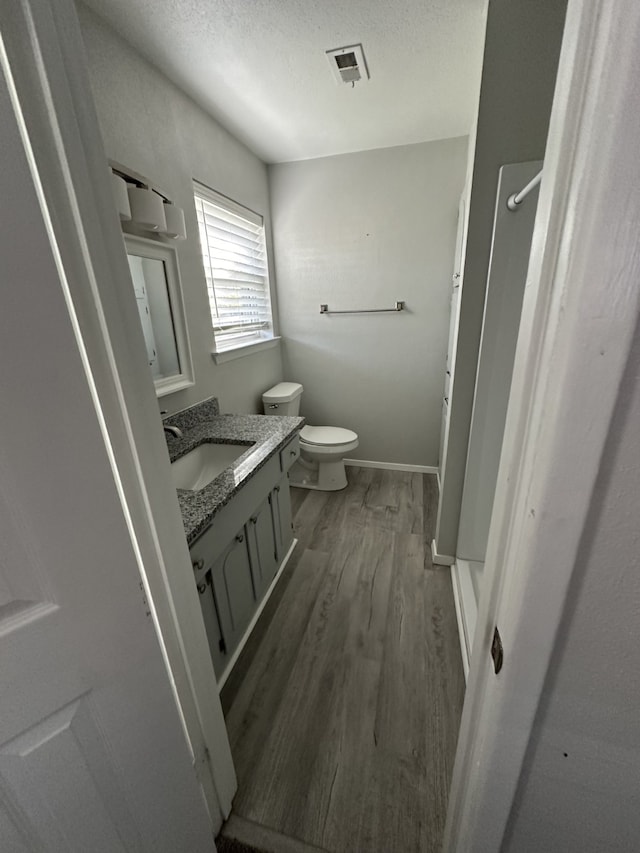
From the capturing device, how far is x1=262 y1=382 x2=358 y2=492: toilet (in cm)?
258

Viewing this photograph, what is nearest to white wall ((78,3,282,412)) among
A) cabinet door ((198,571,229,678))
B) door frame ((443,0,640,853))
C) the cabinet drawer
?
the cabinet drawer

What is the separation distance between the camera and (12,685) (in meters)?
0.46

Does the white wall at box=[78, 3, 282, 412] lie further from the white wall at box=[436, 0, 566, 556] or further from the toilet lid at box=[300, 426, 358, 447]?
the white wall at box=[436, 0, 566, 556]

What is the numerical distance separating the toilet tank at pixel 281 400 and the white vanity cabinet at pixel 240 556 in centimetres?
82

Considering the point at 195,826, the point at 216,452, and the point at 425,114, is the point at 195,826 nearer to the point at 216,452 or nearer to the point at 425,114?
the point at 216,452

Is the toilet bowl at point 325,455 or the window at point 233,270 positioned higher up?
the window at point 233,270

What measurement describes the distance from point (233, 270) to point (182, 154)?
659 mm

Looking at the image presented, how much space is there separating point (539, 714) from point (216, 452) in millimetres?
1485

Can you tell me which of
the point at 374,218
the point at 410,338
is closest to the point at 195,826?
the point at 410,338

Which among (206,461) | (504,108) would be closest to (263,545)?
(206,461)

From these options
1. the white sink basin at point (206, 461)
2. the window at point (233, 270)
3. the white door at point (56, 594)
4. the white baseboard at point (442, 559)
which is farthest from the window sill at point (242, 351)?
the white baseboard at point (442, 559)

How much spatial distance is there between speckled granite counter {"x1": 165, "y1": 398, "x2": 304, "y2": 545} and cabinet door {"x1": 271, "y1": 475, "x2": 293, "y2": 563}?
27cm

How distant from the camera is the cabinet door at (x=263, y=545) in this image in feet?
4.99

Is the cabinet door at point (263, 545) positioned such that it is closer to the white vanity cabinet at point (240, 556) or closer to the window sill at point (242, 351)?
the white vanity cabinet at point (240, 556)
